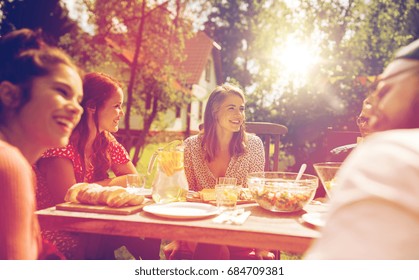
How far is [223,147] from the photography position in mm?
3615

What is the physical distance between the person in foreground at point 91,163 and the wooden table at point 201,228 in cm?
37

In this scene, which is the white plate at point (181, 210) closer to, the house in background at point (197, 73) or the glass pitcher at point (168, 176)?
the glass pitcher at point (168, 176)

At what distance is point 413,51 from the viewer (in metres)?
0.74

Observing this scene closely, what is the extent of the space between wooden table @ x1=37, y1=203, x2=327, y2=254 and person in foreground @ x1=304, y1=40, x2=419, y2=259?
0.92 meters

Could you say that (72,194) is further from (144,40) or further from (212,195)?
(144,40)

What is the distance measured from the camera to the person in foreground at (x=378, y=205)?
588 millimetres

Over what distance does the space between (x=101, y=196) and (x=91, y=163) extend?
0.91 m

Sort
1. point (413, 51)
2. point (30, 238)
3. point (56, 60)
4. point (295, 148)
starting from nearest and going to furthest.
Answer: point (413, 51), point (30, 238), point (56, 60), point (295, 148)

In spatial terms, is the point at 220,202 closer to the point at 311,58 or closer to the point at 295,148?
the point at 295,148

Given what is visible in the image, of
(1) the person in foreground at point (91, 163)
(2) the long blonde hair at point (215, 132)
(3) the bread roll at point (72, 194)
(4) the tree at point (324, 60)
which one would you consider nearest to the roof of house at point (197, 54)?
(4) the tree at point (324, 60)

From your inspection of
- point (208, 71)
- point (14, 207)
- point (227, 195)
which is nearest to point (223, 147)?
point (227, 195)

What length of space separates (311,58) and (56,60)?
9328 millimetres

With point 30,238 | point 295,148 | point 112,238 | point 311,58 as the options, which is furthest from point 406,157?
point 311,58

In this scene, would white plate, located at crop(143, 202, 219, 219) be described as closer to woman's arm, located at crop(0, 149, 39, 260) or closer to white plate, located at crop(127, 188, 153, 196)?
white plate, located at crop(127, 188, 153, 196)
